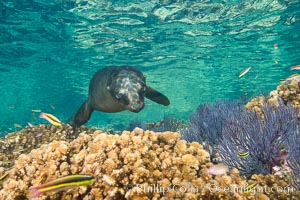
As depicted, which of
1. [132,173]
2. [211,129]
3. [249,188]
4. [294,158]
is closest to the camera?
[249,188]

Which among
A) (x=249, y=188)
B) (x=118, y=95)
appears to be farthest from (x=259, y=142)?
(x=118, y=95)

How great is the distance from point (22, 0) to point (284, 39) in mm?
21238

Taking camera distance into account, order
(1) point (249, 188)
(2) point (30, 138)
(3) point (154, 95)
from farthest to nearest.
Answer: (3) point (154, 95)
(2) point (30, 138)
(1) point (249, 188)

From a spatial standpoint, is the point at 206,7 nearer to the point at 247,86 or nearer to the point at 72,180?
the point at 72,180

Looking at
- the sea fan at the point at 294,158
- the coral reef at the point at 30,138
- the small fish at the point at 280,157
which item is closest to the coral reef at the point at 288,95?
the small fish at the point at 280,157

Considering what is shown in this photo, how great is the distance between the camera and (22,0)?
14.8 metres

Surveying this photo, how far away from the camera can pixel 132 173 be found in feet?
10.2

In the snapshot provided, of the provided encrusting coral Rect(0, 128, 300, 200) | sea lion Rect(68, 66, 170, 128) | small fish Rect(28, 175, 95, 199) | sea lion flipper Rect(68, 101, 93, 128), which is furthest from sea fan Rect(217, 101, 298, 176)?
sea lion flipper Rect(68, 101, 93, 128)

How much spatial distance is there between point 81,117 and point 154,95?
3.08m

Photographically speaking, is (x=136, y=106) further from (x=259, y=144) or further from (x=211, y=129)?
(x=259, y=144)

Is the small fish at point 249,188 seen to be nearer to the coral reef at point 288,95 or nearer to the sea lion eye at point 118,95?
the coral reef at point 288,95

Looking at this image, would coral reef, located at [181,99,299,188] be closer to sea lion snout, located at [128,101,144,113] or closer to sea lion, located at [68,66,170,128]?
sea lion snout, located at [128,101,144,113]

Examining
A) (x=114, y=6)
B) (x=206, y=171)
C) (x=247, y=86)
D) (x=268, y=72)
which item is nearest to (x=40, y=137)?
(x=206, y=171)

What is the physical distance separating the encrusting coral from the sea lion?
11.2 feet
